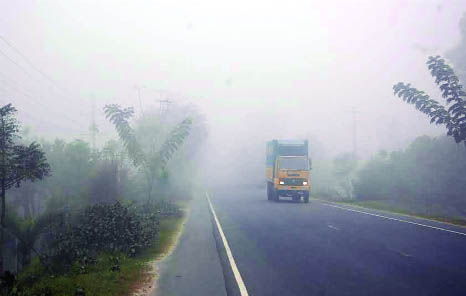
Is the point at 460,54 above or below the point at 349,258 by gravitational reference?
above

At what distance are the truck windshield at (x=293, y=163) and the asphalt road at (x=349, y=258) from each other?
13.2 metres

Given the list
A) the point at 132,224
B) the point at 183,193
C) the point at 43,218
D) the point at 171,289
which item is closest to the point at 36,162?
the point at 132,224

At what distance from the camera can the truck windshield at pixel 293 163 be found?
32109mm

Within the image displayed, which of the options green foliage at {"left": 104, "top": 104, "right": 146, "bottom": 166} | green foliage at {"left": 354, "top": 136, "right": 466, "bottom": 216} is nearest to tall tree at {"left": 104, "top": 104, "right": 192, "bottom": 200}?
green foliage at {"left": 104, "top": 104, "right": 146, "bottom": 166}

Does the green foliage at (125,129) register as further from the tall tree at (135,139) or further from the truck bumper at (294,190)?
the truck bumper at (294,190)

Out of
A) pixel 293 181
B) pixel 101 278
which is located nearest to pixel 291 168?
pixel 293 181

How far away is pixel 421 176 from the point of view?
41438 mm

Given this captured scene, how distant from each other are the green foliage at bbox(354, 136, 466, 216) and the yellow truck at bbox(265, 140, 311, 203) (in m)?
11.1

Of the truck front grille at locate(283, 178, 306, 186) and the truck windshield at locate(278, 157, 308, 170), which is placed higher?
the truck windshield at locate(278, 157, 308, 170)

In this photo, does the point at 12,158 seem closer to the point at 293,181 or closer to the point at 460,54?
the point at 293,181

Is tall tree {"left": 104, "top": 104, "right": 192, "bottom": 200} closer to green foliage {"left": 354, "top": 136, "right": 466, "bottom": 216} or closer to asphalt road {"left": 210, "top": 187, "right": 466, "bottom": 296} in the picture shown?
asphalt road {"left": 210, "top": 187, "right": 466, "bottom": 296}

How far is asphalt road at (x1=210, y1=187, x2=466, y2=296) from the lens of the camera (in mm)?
8305

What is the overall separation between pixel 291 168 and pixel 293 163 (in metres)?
0.39

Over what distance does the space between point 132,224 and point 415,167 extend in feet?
110
